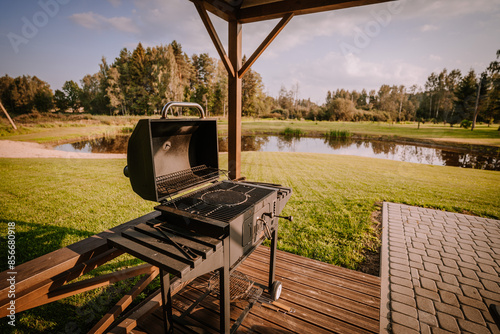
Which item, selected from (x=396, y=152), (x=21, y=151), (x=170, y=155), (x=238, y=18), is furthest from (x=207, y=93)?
(x=170, y=155)

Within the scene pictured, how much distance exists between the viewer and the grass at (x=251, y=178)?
282cm

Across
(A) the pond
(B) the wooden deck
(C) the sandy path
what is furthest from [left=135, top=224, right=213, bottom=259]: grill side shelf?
(A) the pond

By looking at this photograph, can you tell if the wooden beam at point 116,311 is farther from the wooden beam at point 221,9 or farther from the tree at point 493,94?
the tree at point 493,94

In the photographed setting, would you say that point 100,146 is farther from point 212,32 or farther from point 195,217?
point 195,217

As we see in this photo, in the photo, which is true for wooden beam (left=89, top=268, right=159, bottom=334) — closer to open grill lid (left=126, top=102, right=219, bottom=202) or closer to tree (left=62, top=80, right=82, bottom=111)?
open grill lid (left=126, top=102, right=219, bottom=202)

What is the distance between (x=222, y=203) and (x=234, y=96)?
2289mm

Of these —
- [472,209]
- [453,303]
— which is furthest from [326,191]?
[453,303]

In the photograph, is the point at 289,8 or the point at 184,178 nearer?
the point at 184,178

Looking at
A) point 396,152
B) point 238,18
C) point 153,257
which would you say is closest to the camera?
point 153,257

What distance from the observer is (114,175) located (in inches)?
271

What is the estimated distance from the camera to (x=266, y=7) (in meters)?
3.00

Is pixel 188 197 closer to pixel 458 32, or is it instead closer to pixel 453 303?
pixel 453 303

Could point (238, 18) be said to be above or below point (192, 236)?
above

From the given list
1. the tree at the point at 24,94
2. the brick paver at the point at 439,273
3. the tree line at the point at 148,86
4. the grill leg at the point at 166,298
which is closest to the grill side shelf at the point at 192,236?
the grill leg at the point at 166,298
